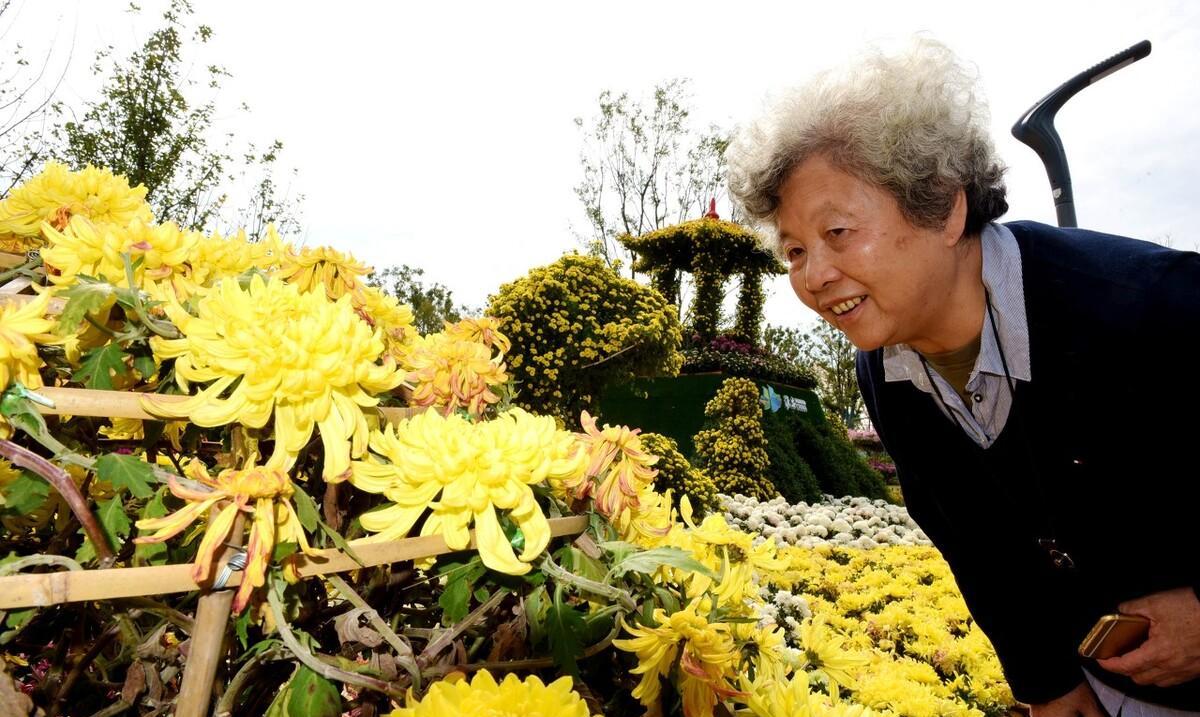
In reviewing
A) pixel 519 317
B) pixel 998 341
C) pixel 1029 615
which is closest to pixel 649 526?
pixel 998 341

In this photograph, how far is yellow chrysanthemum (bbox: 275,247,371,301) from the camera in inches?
33.0

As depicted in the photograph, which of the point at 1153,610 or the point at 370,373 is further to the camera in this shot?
the point at 1153,610

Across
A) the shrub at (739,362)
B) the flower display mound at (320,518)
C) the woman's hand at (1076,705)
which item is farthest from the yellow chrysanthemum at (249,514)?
the shrub at (739,362)

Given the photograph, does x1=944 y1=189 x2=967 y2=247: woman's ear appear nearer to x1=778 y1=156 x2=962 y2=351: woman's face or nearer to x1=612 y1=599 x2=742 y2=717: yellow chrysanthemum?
x1=778 y1=156 x2=962 y2=351: woman's face

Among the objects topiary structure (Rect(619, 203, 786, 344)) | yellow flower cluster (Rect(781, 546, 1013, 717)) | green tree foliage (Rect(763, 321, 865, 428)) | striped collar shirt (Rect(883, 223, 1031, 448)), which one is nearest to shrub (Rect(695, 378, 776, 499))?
topiary structure (Rect(619, 203, 786, 344))

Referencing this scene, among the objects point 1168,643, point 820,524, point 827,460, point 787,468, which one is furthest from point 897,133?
point 827,460

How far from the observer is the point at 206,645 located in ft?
1.81

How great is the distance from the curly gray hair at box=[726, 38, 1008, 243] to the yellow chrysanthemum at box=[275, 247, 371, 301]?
3.12ft

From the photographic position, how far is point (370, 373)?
63 centimetres

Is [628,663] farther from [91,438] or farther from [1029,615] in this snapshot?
[1029,615]

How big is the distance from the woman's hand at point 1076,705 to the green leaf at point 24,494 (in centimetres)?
210

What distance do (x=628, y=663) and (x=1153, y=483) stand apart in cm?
117

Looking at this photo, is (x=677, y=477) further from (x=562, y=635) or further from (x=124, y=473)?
(x=124, y=473)

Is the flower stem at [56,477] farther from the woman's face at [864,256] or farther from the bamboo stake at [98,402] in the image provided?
the woman's face at [864,256]
